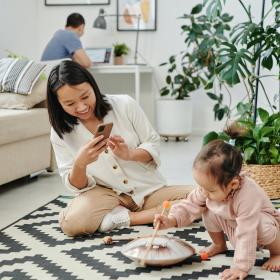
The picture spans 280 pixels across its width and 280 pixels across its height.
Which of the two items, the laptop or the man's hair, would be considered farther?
the laptop

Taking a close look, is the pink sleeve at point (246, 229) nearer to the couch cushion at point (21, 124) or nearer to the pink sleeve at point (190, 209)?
the pink sleeve at point (190, 209)

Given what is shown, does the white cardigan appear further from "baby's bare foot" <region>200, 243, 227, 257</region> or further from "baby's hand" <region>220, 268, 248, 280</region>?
"baby's hand" <region>220, 268, 248, 280</region>

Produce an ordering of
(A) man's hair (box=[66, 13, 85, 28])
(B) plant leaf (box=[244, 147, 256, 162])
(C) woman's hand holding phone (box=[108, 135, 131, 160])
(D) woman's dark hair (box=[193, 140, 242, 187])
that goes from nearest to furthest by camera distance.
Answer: (D) woman's dark hair (box=[193, 140, 242, 187]) < (C) woman's hand holding phone (box=[108, 135, 131, 160]) < (B) plant leaf (box=[244, 147, 256, 162]) < (A) man's hair (box=[66, 13, 85, 28])

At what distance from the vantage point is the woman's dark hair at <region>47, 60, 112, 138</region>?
6.22 ft

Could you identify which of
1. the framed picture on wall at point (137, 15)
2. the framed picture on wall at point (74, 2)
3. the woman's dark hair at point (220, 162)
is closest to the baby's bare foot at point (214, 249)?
the woman's dark hair at point (220, 162)

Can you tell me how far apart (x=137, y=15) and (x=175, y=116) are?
1.16 meters

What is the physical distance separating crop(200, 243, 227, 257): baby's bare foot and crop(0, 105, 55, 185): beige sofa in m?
1.36

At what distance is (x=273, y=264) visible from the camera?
1.62 m

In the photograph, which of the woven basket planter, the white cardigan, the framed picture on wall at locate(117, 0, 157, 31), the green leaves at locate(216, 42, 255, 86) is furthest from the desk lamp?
the white cardigan

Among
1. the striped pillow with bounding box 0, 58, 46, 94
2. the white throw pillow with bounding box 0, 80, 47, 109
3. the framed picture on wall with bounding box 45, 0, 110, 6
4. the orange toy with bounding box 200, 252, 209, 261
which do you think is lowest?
the orange toy with bounding box 200, 252, 209, 261

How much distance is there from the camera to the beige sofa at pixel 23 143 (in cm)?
278

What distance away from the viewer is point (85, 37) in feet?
18.3

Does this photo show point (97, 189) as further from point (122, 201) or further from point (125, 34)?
point (125, 34)

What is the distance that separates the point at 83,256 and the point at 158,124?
11.4ft
